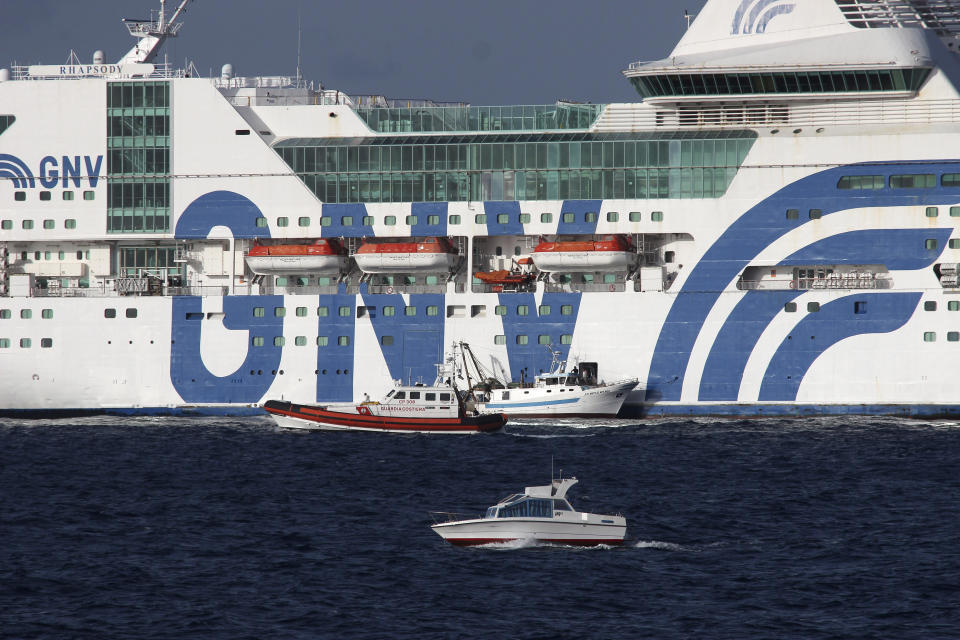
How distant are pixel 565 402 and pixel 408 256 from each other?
8.35m

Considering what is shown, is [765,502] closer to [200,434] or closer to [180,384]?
[200,434]

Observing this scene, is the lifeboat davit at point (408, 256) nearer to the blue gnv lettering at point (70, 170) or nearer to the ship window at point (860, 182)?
the blue gnv lettering at point (70, 170)

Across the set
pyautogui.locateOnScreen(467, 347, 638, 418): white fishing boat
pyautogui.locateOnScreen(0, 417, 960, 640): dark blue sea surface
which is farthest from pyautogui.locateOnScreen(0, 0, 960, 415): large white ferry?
pyautogui.locateOnScreen(0, 417, 960, 640): dark blue sea surface

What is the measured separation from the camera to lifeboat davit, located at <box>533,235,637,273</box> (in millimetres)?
53188

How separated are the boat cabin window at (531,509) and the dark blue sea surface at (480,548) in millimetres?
749

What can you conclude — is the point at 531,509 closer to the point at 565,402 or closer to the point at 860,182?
the point at 565,402

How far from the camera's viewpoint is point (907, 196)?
167ft

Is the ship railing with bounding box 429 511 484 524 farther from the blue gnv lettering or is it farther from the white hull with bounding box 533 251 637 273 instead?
the blue gnv lettering

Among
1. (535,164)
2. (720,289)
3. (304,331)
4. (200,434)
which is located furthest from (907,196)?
(200,434)

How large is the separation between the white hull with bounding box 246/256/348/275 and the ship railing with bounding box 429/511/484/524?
22.7 m

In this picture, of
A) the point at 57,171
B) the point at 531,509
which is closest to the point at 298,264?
the point at 57,171

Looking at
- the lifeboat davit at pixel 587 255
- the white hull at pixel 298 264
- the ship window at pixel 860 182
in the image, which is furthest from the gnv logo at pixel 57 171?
the ship window at pixel 860 182

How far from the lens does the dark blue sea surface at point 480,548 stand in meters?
26.1

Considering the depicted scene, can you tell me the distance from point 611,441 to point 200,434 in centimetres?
1457
